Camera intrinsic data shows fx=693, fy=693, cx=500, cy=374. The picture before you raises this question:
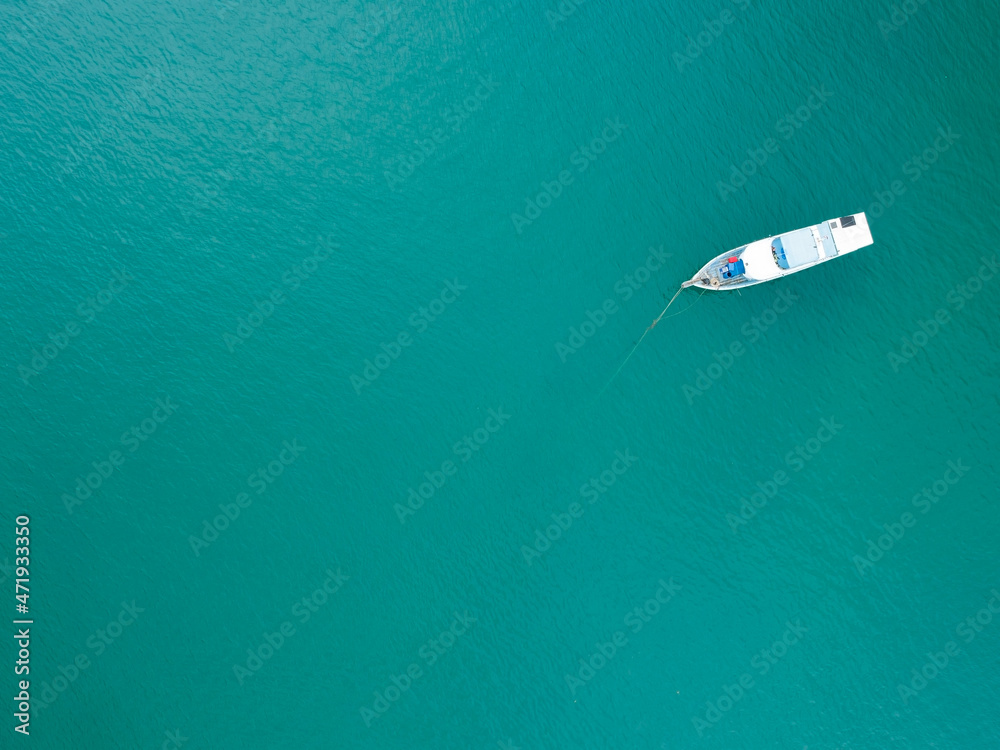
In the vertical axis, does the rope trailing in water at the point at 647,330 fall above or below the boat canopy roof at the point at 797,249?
below

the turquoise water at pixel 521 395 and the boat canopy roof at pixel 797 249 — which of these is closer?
the boat canopy roof at pixel 797 249

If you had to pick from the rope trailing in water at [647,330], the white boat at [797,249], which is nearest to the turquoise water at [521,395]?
the rope trailing in water at [647,330]

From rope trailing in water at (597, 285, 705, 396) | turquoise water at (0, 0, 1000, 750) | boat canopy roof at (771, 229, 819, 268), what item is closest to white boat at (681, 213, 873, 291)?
boat canopy roof at (771, 229, 819, 268)

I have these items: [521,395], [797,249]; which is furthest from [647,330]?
[797,249]

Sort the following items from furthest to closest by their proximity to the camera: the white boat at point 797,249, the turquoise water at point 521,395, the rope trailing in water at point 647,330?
the rope trailing in water at point 647,330 < the turquoise water at point 521,395 < the white boat at point 797,249

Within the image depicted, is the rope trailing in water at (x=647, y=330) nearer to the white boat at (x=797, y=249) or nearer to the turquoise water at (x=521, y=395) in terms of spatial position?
the turquoise water at (x=521, y=395)

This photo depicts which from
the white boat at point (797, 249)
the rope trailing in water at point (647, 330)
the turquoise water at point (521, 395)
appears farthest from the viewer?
the rope trailing in water at point (647, 330)

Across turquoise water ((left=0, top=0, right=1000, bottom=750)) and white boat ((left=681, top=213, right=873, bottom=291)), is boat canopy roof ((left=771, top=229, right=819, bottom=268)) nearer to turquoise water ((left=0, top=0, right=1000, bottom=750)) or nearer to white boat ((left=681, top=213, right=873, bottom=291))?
white boat ((left=681, top=213, right=873, bottom=291))

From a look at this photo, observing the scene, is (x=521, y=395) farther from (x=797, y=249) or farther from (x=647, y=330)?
(x=797, y=249)

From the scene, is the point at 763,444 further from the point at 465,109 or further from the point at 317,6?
the point at 317,6
